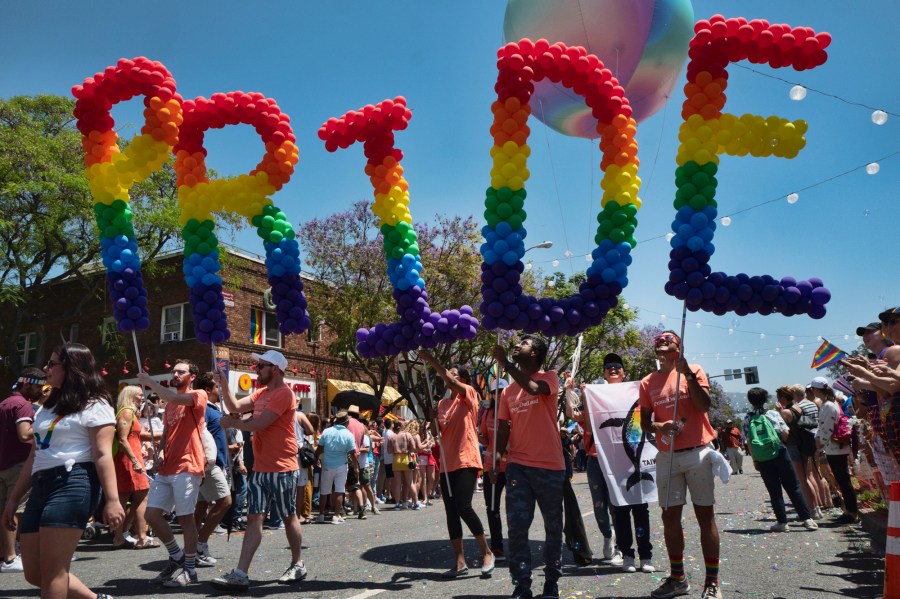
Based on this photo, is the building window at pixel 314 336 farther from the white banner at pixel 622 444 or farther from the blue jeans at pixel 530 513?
the blue jeans at pixel 530 513

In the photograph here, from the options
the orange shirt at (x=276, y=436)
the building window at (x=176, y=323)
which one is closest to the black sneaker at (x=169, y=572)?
the orange shirt at (x=276, y=436)

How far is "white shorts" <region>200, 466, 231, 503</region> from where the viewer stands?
278 inches

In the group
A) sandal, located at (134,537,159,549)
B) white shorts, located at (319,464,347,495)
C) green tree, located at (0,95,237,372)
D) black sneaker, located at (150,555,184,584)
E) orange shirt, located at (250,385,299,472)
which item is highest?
green tree, located at (0,95,237,372)

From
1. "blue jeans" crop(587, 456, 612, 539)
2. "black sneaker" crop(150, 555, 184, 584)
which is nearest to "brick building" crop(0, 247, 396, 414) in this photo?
"black sneaker" crop(150, 555, 184, 584)

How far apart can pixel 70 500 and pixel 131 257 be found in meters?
3.02

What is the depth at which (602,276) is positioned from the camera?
576 cm

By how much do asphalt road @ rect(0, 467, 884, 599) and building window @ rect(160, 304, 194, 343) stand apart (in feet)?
60.4

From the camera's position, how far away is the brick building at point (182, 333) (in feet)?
85.0

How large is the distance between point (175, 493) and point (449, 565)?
259 cm

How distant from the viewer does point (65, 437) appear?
3965 mm

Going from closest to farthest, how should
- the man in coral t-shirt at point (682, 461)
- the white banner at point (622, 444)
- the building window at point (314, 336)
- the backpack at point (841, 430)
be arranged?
the man in coral t-shirt at point (682, 461)
the white banner at point (622, 444)
the backpack at point (841, 430)
the building window at point (314, 336)

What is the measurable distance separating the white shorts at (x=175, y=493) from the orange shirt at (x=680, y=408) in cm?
397

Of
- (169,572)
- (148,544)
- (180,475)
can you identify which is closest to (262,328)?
(148,544)

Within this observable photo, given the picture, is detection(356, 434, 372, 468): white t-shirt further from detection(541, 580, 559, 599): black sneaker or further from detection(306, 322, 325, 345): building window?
detection(306, 322, 325, 345): building window
